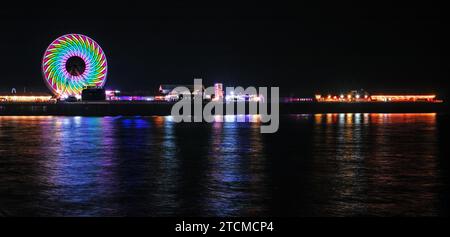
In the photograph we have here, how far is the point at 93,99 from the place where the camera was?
84.1 m

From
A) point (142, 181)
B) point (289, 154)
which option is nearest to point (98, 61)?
point (289, 154)

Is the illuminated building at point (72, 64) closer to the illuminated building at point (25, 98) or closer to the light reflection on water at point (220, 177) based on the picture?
the illuminated building at point (25, 98)

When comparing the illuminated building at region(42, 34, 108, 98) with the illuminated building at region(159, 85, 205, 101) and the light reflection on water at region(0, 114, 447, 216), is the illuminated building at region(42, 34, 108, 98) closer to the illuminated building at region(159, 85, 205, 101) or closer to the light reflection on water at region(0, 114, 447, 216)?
the illuminated building at region(159, 85, 205, 101)

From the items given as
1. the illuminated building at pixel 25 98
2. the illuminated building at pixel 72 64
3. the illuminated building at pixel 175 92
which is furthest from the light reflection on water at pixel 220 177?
the illuminated building at pixel 175 92

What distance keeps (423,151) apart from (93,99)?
6886cm

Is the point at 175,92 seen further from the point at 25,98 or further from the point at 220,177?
the point at 220,177

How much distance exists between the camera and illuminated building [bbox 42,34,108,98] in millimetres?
73875

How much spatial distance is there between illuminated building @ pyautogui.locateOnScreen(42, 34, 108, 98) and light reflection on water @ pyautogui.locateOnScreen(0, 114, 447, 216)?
4977 cm

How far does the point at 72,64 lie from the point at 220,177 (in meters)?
63.0

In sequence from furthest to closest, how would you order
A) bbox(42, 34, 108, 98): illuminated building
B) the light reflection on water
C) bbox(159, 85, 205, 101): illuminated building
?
bbox(159, 85, 205, 101): illuminated building, bbox(42, 34, 108, 98): illuminated building, the light reflection on water

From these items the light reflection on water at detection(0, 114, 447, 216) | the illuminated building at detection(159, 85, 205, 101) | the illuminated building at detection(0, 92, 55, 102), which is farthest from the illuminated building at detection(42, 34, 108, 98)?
the light reflection on water at detection(0, 114, 447, 216)

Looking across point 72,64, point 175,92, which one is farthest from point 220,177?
point 175,92

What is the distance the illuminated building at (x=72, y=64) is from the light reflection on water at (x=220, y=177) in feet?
163
